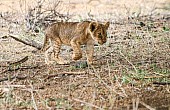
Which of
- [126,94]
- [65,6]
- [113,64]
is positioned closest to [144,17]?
[65,6]

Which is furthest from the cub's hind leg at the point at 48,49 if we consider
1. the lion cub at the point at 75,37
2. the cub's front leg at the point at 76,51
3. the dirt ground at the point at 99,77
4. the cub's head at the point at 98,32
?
the cub's head at the point at 98,32

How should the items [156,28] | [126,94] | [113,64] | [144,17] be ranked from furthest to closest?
[144,17], [156,28], [113,64], [126,94]

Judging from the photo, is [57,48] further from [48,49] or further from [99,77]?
[99,77]

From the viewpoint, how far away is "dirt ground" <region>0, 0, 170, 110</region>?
5.09m

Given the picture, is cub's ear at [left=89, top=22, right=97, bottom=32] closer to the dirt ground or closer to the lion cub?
the lion cub

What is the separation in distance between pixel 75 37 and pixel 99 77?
2.10 metres

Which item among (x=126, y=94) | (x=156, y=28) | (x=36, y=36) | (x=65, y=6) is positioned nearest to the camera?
(x=126, y=94)

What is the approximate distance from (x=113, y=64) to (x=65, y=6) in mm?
8204

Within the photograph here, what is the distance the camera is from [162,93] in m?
5.43

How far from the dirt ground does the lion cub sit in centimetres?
17

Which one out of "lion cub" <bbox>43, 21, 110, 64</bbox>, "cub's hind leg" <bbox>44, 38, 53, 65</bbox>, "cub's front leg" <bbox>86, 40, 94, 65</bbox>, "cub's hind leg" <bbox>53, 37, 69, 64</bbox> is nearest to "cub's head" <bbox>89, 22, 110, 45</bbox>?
"lion cub" <bbox>43, 21, 110, 64</bbox>

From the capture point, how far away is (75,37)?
745 centimetres

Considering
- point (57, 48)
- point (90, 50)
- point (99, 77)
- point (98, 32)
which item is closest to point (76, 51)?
point (90, 50)

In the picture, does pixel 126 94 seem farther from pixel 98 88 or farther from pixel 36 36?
pixel 36 36
